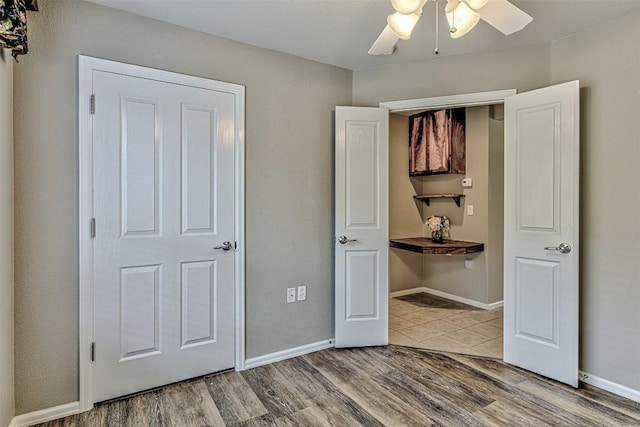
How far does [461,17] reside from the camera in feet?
5.41

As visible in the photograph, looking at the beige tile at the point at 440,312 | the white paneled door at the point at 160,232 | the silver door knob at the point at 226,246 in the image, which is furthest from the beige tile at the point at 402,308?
the silver door knob at the point at 226,246

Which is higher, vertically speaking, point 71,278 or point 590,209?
point 590,209

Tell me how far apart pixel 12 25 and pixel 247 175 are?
145 cm

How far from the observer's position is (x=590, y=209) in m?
2.43

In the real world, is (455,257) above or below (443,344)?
above

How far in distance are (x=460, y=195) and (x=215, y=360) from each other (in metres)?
3.38

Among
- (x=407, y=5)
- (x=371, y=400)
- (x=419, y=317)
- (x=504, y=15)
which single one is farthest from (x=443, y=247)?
(x=407, y=5)

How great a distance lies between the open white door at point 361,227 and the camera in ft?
9.82

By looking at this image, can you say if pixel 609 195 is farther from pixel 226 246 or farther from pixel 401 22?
pixel 226 246

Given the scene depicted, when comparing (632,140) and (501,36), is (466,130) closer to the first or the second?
(501,36)

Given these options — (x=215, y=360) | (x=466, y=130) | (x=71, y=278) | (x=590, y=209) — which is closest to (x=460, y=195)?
(x=466, y=130)

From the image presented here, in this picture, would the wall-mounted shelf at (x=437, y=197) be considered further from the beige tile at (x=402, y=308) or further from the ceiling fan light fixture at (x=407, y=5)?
the ceiling fan light fixture at (x=407, y=5)

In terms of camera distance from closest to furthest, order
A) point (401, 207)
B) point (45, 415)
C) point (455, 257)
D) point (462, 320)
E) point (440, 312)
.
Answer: point (45, 415), point (462, 320), point (440, 312), point (455, 257), point (401, 207)

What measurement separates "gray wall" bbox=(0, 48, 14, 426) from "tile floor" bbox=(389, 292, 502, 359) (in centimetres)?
260
